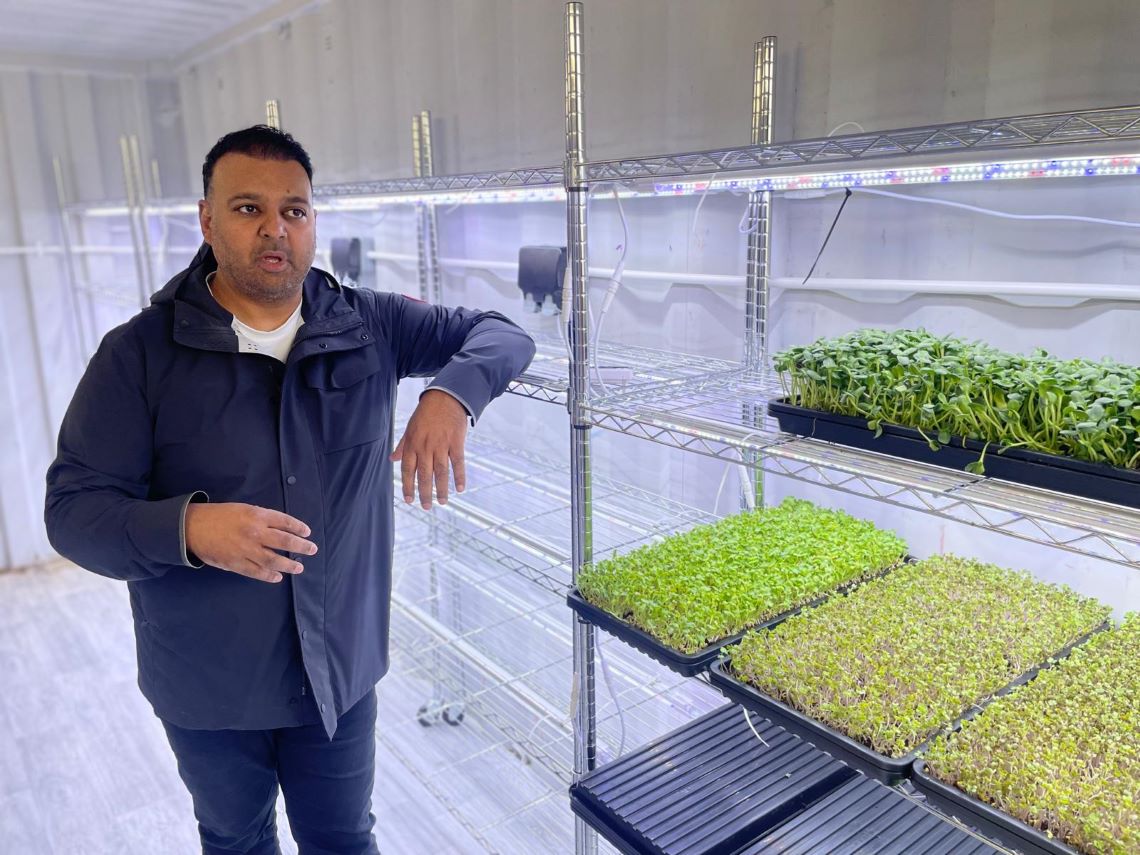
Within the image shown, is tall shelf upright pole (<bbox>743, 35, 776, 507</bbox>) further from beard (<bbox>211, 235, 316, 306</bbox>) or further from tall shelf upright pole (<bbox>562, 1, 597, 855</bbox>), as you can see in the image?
beard (<bbox>211, 235, 316, 306</bbox>)

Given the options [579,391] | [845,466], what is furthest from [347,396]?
[845,466]

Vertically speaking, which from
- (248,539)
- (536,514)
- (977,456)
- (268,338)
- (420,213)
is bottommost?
(536,514)

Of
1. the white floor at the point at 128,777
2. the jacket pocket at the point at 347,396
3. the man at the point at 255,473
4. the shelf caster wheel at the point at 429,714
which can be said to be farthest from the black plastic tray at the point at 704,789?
the shelf caster wheel at the point at 429,714

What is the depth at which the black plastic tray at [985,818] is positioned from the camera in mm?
948

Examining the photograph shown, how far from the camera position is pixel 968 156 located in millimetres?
1054

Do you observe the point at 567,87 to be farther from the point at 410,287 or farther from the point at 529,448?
the point at 410,287

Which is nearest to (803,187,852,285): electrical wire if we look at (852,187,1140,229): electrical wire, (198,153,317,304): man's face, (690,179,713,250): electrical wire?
(852,187,1140,229): electrical wire

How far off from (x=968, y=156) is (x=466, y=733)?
7.67ft

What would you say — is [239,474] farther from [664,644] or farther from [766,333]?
[766,333]

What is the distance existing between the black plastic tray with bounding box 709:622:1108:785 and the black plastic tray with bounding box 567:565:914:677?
28 mm

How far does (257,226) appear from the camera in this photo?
1.41 metres

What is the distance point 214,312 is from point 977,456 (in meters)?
1.22

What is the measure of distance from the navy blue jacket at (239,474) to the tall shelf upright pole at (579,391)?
5.5 inches

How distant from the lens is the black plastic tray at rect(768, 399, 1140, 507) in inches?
39.2
